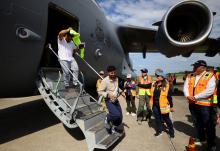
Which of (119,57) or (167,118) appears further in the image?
(119,57)

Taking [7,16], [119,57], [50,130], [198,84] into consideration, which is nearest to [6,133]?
[50,130]

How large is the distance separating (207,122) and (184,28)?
15.1 feet

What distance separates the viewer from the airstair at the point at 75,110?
4232 millimetres

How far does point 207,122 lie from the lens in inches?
163

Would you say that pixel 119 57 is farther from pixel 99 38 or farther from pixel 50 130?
pixel 50 130

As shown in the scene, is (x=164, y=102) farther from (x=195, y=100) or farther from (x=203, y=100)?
(x=203, y=100)

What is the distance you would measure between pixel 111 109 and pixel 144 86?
243 cm

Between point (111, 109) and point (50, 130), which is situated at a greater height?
Result: point (111, 109)

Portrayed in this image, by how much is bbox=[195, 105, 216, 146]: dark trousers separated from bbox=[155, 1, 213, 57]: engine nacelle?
10.5 feet

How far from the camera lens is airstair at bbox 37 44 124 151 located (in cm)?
423

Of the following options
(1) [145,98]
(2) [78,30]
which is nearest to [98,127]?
(1) [145,98]

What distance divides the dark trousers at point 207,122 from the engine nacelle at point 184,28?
10.5ft

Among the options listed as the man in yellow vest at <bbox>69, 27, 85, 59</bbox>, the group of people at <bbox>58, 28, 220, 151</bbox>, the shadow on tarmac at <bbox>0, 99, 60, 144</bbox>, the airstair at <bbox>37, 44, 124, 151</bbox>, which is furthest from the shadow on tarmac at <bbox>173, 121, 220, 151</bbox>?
the shadow on tarmac at <bbox>0, 99, 60, 144</bbox>

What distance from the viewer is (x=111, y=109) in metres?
4.58
